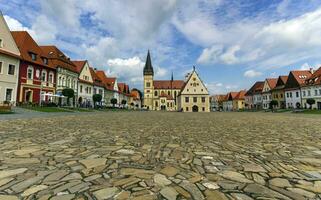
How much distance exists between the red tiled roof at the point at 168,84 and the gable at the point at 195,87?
53.1 meters

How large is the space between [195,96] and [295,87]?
28.9m

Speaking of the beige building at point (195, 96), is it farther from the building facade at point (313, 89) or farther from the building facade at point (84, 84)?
the building facade at point (84, 84)

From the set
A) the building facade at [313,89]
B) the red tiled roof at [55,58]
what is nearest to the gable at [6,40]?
the red tiled roof at [55,58]

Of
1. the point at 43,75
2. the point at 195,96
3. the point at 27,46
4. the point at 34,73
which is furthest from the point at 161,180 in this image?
the point at 195,96

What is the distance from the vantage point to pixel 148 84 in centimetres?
11688

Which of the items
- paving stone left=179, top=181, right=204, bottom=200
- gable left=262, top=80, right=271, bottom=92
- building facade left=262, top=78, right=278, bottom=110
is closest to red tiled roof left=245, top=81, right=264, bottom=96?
gable left=262, top=80, right=271, bottom=92

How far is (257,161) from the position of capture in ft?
14.5

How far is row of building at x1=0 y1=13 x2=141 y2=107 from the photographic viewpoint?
3103 cm

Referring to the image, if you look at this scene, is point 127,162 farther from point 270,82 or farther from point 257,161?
point 270,82

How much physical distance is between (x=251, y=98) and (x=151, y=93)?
49.7m

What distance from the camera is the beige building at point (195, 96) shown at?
71.4 m

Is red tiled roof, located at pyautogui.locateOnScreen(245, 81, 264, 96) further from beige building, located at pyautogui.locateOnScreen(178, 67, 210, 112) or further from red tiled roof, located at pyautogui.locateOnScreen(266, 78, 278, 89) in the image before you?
beige building, located at pyautogui.locateOnScreen(178, 67, 210, 112)

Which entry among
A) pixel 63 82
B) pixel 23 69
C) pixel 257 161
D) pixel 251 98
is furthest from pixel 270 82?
pixel 257 161

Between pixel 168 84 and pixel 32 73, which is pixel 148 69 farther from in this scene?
pixel 32 73
